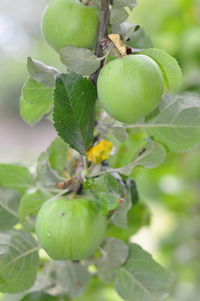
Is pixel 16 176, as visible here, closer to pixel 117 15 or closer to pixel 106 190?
pixel 106 190

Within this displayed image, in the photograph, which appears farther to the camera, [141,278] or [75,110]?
[141,278]

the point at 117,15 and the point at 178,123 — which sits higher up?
the point at 117,15

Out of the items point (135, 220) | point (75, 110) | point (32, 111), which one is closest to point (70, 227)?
point (75, 110)

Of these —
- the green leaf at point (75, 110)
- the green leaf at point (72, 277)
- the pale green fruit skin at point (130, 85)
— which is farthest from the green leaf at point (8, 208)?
the pale green fruit skin at point (130, 85)

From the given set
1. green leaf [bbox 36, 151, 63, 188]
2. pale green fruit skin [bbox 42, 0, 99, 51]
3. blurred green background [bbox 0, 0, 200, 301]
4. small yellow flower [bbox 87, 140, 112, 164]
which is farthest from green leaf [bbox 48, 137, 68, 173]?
blurred green background [bbox 0, 0, 200, 301]

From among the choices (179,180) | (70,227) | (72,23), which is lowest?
(179,180)

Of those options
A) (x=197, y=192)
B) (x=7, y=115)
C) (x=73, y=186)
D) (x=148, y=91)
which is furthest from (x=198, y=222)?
(x=7, y=115)
